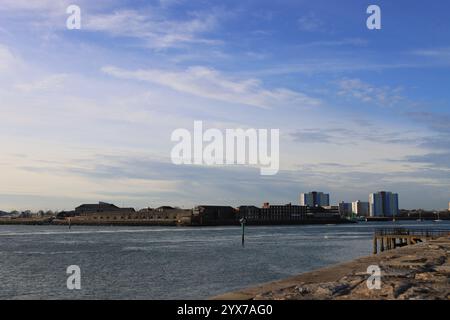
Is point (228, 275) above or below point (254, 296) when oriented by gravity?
below

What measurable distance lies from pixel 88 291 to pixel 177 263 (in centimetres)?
1844

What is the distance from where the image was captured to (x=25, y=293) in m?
32.2
